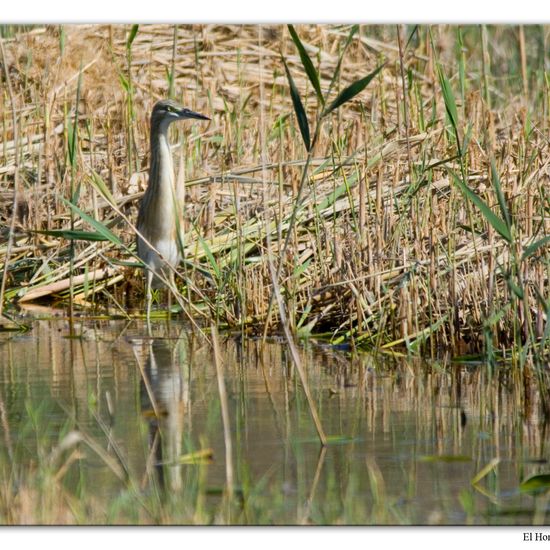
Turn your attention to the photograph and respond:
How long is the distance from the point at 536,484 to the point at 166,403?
150 centimetres

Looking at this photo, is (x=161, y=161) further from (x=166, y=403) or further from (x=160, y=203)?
(x=166, y=403)

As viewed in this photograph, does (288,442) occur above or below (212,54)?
below

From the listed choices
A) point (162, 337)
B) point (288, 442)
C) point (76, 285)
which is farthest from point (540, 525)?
point (76, 285)

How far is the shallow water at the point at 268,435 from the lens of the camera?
3.44 m

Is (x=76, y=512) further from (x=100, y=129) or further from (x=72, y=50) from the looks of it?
(x=100, y=129)

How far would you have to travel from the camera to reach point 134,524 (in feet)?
11.1

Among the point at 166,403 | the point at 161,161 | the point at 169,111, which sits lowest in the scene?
the point at 166,403

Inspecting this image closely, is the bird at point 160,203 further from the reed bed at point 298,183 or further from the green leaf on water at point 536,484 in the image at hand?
the green leaf on water at point 536,484

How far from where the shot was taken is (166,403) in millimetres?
4496

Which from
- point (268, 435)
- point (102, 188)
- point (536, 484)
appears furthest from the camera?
point (102, 188)

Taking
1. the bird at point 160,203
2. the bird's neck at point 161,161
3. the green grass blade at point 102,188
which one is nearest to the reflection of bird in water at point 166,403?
the green grass blade at point 102,188

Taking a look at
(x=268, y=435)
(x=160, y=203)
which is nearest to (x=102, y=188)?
(x=160, y=203)

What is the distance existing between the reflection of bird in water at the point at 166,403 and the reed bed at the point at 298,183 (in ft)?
0.84
